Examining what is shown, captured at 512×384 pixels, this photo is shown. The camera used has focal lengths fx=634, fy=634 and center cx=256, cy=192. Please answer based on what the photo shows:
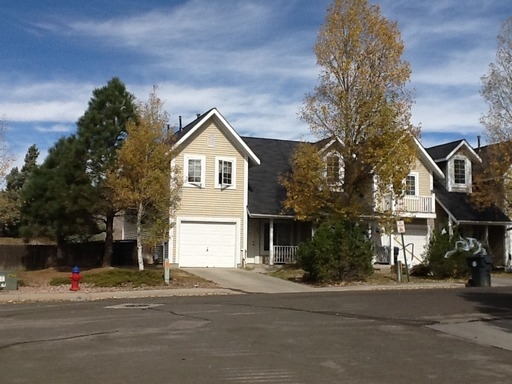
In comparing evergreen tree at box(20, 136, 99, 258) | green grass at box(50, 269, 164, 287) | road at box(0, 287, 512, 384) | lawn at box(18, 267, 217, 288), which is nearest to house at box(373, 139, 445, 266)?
lawn at box(18, 267, 217, 288)

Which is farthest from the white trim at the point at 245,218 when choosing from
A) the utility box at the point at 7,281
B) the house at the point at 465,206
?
the utility box at the point at 7,281

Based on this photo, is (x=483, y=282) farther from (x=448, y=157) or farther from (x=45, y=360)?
(x=45, y=360)

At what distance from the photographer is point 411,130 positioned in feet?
85.9

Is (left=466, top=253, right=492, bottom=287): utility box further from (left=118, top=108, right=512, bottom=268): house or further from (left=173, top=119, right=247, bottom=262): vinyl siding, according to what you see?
(left=173, top=119, right=247, bottom=262): vinyl siding

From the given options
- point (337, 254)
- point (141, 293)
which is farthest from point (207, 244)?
point (141, 293)

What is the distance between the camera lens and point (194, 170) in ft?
97.8

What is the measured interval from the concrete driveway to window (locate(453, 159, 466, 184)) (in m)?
15.4

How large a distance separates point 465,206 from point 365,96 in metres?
12.8

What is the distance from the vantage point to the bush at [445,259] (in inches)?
1004

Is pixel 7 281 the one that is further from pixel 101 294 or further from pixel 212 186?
pixel 212 186

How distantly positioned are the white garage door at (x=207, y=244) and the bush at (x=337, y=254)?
6.50m

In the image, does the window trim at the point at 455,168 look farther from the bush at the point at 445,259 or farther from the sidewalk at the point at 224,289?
the bush at the point at 445,259

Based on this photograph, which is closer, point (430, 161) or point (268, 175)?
point (268, 175)

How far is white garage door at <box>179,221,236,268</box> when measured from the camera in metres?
29.3
